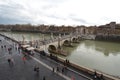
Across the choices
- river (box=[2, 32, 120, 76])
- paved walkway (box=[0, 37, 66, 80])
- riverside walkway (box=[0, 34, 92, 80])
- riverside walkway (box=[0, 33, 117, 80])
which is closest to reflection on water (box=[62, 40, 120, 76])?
river (box=[2, 32, 120, 76])

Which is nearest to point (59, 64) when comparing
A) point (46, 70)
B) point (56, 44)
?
point (46, 70)

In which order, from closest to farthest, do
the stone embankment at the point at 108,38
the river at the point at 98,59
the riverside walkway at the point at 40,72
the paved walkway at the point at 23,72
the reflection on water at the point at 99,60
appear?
the riverside walkway at the point at 40,72
the paved walkway at the point at 23,72
the reflection on water at the point at 99,60
the river at the point at 98,59
the stone embankment at the point at 108,38

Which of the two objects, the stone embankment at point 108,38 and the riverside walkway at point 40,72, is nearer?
the riverside walkway at point 40,72

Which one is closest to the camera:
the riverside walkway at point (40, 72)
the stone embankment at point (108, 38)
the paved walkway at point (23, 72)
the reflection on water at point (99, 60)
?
the riverside walkway at point (40, 72)

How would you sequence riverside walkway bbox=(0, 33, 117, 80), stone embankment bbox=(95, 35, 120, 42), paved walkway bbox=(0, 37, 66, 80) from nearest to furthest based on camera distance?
riverside walkway bbox=(0, 33, 117, 80) → paved walkway bbox=(0, 37, 66, 80) → stone embankment bbox=(95, 35, 120, 42)

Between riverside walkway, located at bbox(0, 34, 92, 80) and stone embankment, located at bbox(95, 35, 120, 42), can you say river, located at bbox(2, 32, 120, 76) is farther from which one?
stone embankment, located at bbox(95, 35, 120, 42)

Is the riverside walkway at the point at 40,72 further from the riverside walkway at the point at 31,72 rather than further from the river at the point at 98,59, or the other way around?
the river at the point at 98,59

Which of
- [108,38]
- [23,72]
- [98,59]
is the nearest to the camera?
[23,72]

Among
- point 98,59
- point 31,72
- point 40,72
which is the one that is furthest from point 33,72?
point 98,59

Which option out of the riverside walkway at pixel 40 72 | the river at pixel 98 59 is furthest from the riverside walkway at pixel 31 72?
the river at pixel 98 59

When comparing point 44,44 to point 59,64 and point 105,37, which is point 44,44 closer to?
point 59,64

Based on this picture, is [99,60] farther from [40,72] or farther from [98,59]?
[40,72]

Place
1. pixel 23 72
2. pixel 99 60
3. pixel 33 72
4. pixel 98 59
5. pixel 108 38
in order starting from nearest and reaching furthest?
pixel 23 72 → pixel 33 72 → pixel 99 60 → pixel 98 59 → pixel 108 38

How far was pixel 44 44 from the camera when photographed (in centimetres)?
3906
